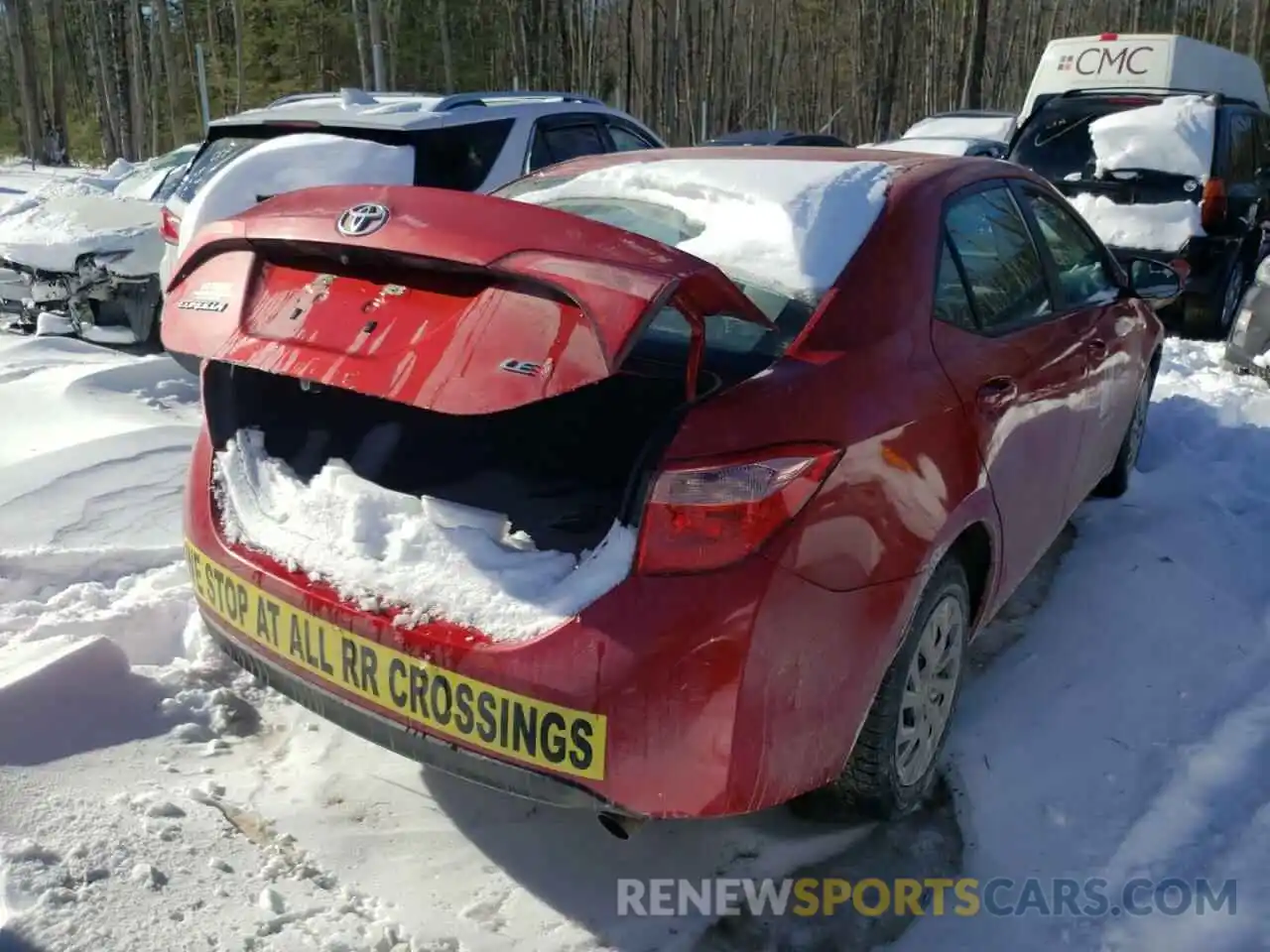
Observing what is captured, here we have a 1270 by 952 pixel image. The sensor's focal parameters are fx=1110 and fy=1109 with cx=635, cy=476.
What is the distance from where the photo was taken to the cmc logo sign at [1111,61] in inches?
412

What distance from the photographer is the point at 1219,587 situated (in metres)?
3.91

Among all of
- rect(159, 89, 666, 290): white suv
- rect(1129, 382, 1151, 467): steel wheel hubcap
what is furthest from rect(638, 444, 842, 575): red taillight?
rect(159, 89, 666, 290): white suv

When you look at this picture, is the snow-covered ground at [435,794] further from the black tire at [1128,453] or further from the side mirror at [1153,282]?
the side mirror at [1153,282]

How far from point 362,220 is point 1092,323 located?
2.47 m

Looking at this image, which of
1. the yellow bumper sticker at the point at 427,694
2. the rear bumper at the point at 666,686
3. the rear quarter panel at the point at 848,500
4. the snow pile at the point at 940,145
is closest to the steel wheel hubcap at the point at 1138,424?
the rear quarter panel at the point at 848,500

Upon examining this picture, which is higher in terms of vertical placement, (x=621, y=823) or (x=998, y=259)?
(x=998, y=259)

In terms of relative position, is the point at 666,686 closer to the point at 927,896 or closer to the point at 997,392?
the point at 927,896

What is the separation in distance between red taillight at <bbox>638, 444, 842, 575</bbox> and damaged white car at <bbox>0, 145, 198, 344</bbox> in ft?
19.7

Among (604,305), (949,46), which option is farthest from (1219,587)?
(949,46)

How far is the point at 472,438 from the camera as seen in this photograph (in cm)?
285

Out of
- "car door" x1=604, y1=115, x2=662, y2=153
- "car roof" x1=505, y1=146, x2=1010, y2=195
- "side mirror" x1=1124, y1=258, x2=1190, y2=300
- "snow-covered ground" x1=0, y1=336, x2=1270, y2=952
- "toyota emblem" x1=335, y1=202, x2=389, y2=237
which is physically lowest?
"snow-covered ground" x1=0, y1=336, x2=1270, y2=952

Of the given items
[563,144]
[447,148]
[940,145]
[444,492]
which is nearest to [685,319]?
[444,492]

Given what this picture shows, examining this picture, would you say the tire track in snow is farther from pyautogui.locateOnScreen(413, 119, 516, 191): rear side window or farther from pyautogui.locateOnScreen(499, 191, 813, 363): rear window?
pyautogui.locateOnScreen(413, 119, 516, 191): rear side window

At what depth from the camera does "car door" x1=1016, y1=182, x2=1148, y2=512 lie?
3.58 meters
